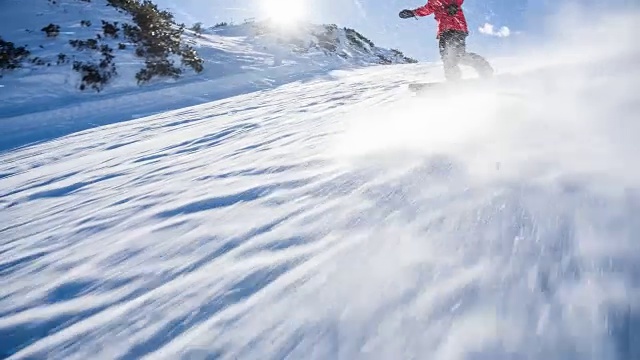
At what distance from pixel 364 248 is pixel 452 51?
16.7 ft

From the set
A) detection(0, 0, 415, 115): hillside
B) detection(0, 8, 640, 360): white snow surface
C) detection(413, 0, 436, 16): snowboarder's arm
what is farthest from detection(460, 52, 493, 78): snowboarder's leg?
detection(0, 0, 415, 115): hillside

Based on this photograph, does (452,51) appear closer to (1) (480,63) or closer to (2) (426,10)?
(1) (480,63)

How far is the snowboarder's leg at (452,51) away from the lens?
5816mm

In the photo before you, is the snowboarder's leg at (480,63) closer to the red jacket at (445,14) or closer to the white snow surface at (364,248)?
the red jacket at (445,14)

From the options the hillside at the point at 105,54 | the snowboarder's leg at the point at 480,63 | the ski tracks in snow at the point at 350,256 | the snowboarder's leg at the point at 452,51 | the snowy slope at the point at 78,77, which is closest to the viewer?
the ski tracks in snow at the point at 350,256

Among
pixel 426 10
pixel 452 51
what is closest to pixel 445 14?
pixel 426 10

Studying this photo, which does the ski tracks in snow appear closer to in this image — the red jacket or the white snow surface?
the white snow surface

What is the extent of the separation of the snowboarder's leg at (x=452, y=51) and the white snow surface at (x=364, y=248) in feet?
7.91

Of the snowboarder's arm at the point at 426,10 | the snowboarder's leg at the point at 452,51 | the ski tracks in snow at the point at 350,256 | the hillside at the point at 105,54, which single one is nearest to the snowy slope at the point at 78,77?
the hillside at the point at 105,54

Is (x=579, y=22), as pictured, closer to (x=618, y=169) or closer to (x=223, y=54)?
(x=618, y=169)

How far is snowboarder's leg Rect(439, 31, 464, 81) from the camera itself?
5.82 metres

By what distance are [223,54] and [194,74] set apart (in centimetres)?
217

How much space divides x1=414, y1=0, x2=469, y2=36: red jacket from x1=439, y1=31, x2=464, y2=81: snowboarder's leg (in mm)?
94

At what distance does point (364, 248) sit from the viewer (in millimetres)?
1651
